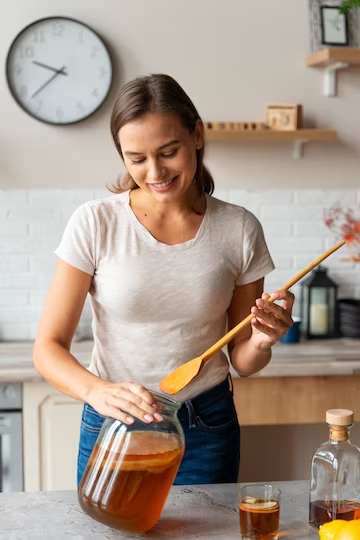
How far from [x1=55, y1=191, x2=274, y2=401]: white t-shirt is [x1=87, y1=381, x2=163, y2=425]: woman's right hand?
372 millimetres

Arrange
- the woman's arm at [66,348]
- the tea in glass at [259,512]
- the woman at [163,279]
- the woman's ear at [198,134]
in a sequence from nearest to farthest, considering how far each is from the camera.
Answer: the tea in glass at [259,512], the woman's arm at [66,348], the woman at [163,279], the woman's ear at [198,134]

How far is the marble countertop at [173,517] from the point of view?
1271 millimetres

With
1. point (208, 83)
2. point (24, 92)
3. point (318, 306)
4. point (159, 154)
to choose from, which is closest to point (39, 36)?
point (24, 92)

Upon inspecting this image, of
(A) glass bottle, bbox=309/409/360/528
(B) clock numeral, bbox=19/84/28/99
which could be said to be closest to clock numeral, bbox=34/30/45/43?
(B) clock numeral, bbox=19/84/28/99

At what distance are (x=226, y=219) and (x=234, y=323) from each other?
0.26 meters

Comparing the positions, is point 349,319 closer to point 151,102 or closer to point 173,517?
point 151,102

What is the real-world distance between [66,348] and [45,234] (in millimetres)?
1841

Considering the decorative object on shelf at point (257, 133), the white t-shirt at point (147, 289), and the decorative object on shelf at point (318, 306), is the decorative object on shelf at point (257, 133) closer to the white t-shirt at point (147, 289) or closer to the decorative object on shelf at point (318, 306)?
the decorative object on shelf at point (318, 306)

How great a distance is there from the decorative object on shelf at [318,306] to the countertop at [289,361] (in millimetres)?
162

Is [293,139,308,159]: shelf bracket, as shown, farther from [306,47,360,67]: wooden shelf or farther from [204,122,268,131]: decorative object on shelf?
[306,47,360,67]: wooden shelf

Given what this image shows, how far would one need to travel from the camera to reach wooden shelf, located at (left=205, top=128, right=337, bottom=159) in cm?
328

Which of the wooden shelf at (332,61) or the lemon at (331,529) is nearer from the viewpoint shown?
the lemon at (331,529)

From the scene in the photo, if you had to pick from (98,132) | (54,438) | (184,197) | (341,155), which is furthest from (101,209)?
(341,155)

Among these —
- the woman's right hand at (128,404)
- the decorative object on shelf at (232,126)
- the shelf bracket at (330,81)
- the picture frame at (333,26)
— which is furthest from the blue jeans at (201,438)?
the picture frame at (333,26)
